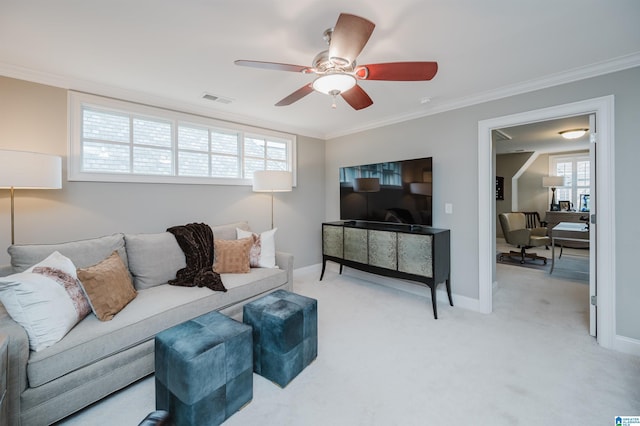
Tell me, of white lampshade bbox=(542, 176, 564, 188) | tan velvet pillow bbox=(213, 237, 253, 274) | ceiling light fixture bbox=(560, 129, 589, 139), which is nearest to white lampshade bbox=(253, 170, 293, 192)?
tan velvet pillow bbox=(213, 237, 253, 274)

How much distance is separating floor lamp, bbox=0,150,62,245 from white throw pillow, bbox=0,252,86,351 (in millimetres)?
762

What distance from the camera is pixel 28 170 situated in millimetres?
1996

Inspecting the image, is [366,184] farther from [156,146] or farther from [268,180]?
[156,146]

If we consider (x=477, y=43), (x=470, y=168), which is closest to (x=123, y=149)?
(x=477, y=43)

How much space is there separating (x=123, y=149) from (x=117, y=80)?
683 mm

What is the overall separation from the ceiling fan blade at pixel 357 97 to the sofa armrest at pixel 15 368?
7.91 ft

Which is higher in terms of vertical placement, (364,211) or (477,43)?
(477,43)

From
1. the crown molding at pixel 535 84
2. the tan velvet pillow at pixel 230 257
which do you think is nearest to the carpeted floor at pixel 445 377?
the tan velvet pillow at pixel 230 257

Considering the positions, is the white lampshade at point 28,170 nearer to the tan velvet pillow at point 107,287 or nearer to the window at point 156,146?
the window at point 156,146

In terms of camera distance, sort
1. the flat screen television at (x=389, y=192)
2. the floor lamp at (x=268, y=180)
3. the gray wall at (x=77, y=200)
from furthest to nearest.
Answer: the floor lamp at (x=268, y=180) < the flat screen television at (x=389, y=192) < the gray wall at (x=77, y=200)

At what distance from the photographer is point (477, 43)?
1973 mm

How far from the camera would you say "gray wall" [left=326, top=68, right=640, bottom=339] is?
7.24 feet

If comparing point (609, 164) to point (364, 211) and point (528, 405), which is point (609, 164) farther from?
point (364, 211)

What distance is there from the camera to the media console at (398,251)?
2.96m
